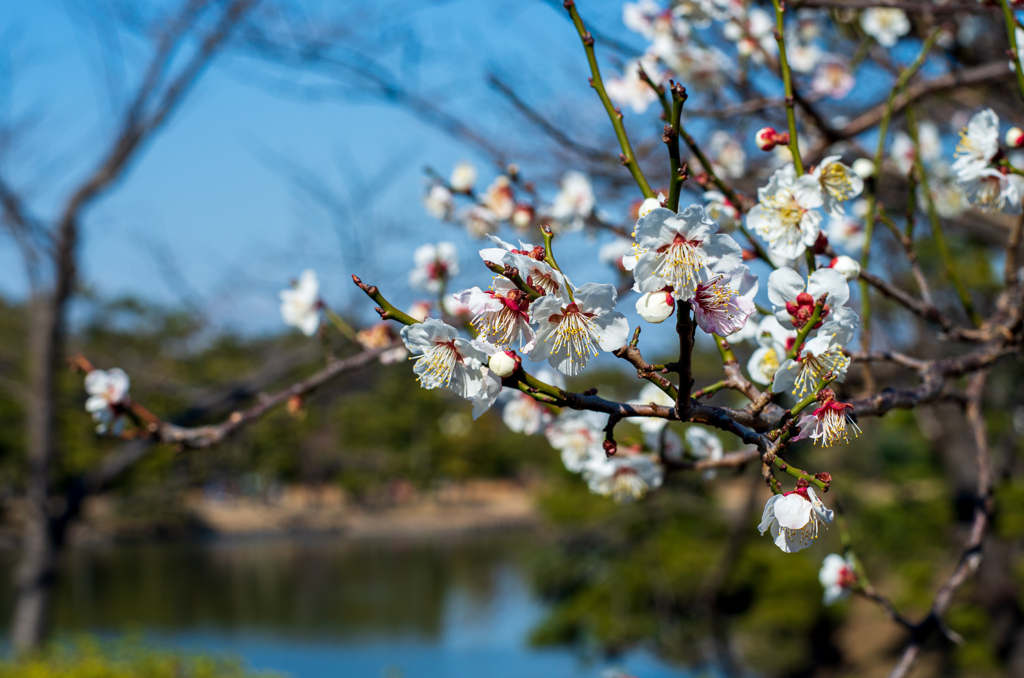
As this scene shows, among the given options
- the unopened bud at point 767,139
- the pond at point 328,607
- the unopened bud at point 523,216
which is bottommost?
the pond at point 328,607

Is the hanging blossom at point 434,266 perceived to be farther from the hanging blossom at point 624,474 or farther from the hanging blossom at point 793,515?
the hanging blossom at point 793,515

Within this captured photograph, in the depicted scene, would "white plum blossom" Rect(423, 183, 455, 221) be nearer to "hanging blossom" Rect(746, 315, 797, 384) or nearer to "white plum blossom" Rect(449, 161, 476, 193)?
"white plum blossom" Rect(449, 161, 476, 193)

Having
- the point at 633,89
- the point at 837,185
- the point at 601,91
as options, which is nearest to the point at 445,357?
the point at 601,91

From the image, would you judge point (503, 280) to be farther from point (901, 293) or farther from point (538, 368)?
point (901, 293)

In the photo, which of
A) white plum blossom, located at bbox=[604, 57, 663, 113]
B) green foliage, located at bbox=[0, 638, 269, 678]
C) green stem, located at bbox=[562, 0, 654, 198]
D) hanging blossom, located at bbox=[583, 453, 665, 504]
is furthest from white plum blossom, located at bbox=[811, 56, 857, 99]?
green foliage, located at bbox=[0, 638, 269, 678]

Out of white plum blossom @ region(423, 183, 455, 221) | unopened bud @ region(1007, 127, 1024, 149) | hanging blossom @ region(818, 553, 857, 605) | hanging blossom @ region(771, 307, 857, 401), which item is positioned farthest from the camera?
white plum blossom @ region(423, 183, 455, 221)

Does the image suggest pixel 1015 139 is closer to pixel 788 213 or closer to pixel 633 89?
pixel 788 213

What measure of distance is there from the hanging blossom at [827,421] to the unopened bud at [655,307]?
0.57 ft

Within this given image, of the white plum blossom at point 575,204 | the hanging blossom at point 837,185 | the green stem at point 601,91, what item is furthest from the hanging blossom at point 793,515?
the white plum blossom at point 575,204

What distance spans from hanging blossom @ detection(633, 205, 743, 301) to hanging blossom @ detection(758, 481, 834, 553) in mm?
205

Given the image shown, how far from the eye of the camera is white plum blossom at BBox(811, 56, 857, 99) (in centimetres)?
232

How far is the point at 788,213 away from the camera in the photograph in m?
0.90

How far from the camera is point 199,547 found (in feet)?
52.7

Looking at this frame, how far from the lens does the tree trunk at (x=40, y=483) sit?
424 cm
